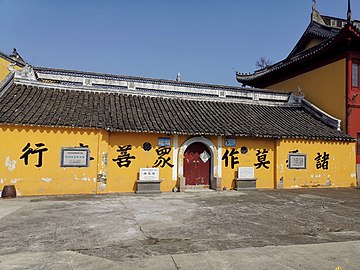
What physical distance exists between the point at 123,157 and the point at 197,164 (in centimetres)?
310

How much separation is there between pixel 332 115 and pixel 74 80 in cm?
1308

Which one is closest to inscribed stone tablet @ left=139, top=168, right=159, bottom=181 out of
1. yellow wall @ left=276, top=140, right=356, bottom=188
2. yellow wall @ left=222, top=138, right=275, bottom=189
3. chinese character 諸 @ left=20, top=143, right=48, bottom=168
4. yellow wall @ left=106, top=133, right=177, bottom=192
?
yellow wall @ left=106, top=133, right=177, bottom=192

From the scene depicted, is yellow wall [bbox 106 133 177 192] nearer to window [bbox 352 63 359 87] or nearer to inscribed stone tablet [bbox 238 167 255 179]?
inscribed stone tablet [bbox 238 167 255 179]

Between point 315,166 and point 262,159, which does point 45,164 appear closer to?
point 262,159

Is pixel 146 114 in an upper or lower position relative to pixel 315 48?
lower

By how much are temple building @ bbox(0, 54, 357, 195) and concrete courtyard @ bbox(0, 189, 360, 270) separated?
53.6 inches

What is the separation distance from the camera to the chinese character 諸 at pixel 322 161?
40.5 feet

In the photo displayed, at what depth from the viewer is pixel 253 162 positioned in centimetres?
1155

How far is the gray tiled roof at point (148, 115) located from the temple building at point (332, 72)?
134 cm

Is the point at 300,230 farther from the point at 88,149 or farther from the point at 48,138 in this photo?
the point at 48,138

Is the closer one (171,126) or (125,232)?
(125,232)

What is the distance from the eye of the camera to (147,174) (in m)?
10.1

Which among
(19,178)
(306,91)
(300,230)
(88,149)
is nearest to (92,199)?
(88,149)

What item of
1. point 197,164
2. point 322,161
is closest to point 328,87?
point 322,161
